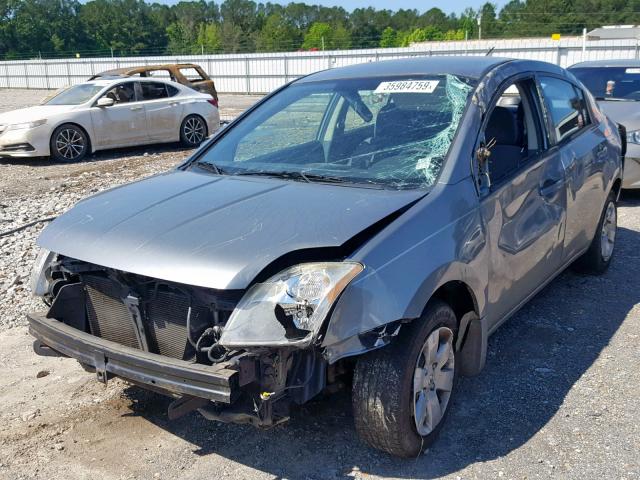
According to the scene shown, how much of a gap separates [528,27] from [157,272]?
73.9 metres

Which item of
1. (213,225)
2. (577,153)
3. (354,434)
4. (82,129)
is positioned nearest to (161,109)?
(82,129)

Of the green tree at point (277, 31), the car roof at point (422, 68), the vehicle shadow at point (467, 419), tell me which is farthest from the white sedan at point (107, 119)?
the green tree at point (277, 31)

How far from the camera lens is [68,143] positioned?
12406mm

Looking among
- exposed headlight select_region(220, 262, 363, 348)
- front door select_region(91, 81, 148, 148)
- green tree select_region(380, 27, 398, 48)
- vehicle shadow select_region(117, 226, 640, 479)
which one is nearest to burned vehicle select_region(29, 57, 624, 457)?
exposed headlight select_region(220, 262, 363, 348)

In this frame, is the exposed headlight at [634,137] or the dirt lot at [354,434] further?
the exposed headlight at [634,137]

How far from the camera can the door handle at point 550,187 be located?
4142mm

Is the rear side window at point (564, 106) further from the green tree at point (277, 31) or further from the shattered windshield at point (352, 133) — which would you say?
the green tree at point (277, 31)

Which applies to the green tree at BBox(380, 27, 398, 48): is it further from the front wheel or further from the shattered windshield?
the shattered windshield

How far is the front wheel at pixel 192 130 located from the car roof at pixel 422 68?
32.7 ft

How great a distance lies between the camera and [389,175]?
3.59 meters

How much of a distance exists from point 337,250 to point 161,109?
1160 cm

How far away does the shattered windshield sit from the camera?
3.66m

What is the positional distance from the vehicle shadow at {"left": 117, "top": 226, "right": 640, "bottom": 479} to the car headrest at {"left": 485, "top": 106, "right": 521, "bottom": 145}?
133 centimetres

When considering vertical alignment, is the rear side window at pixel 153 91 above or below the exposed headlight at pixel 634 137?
Answer: above
